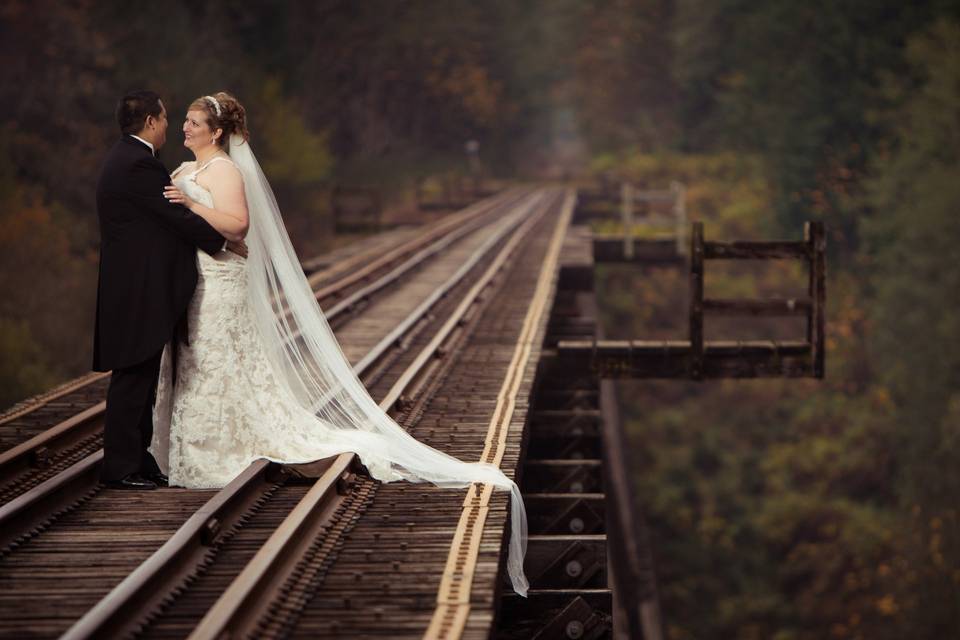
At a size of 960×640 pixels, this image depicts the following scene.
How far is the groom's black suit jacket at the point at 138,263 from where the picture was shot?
18.9 ft

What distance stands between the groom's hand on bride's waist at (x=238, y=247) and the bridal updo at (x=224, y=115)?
0.51 m

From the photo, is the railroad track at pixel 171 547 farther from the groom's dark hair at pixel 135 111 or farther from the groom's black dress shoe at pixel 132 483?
the groom's dark hair at pixel 135 111

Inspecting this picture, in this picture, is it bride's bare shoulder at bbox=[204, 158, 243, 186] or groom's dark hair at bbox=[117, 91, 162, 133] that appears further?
bride's bare shoulder at bbox=[204, 158, 243, 186]

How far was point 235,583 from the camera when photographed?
426 cm

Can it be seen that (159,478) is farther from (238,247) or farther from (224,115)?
(224,115)

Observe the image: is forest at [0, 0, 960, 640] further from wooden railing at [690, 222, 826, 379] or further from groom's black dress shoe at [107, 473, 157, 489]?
groom's black dress shoe at [107, 473, 157, 489]

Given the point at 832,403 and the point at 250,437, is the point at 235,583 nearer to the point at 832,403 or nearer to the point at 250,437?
A: the point at 250,437

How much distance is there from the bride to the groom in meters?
0.12

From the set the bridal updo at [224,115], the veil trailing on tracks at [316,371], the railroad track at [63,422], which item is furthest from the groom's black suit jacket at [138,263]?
the railroad track at [63,422]

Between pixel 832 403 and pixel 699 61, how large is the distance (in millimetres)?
28636

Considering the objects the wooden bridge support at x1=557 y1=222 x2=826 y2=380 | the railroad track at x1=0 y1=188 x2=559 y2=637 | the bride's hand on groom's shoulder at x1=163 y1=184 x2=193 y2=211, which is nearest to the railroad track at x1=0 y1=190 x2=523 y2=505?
the railroad track at x1=0 y1=188 x2=559 y2=637

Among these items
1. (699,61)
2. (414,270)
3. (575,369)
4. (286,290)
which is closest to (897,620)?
(414,270)

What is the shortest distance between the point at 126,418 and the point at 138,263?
77 cm

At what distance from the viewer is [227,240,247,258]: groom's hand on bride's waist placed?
237 inches
